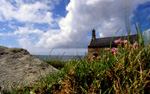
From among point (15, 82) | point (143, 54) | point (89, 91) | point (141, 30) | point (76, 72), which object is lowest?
point (15, 82)

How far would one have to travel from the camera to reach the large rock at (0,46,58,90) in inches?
165

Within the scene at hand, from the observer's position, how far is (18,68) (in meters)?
5.16

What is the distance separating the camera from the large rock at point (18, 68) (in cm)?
418

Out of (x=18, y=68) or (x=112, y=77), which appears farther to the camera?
(x=18, y=68)

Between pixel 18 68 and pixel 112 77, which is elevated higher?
pixel 112 77

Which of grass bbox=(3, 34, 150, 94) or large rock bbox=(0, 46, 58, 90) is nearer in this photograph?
grass bbox=(3, 34, 150, 94)

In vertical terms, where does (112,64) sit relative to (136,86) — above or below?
above

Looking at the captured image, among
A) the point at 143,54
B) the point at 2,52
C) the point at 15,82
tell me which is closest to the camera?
the point at 143,54

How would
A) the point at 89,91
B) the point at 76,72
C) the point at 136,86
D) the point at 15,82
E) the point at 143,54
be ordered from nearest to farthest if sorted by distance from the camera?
the point at 136,86
the point at 89,91
the point at 143,54
the point at 76,72
the point at 15,82

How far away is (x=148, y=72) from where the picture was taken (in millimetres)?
1986

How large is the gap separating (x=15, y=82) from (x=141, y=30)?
159 inches

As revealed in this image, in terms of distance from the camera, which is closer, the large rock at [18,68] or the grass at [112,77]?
the grass at [112,77]

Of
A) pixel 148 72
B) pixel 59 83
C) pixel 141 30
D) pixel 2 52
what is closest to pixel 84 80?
pixel 59 83

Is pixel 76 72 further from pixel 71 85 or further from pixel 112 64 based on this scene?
pixel 112 64
